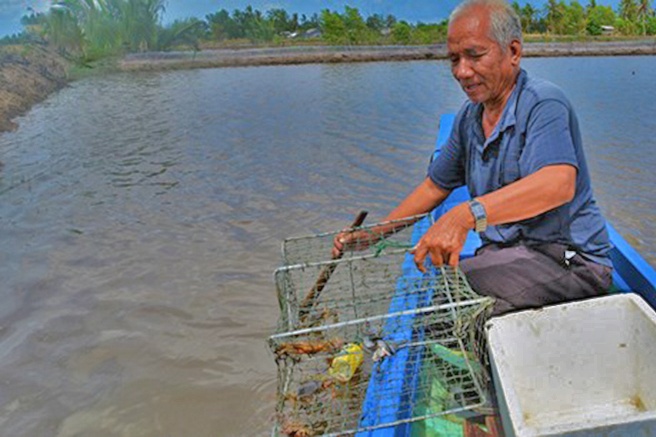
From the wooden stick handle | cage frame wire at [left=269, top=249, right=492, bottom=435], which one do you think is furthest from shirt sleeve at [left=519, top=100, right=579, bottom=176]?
the wooden stick handle

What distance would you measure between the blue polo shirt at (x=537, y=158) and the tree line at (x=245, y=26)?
1198 inches

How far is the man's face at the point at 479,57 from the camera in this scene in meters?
2.12

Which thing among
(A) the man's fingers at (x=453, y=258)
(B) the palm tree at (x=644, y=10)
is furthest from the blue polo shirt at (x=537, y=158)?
(B) the palm tree at (x=644, y=10)

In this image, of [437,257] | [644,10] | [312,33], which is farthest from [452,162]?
[644,10]

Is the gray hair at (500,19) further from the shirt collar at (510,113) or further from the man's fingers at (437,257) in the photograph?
the man's fingers at (437,257)

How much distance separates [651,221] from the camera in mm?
6223

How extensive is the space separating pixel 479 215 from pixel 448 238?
0.15 metres

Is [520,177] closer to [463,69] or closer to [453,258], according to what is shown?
[463,69]

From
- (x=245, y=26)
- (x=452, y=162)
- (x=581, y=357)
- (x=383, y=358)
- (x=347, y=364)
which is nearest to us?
(x=581, y=357)

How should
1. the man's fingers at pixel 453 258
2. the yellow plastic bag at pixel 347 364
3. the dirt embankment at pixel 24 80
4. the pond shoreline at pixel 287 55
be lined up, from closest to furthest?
1. the man's fingers at pixel 453 258
2. the yellow plastic bag at pixel 347 364
3. the dirt embankment at pixel 24 80
4. the pond shoreline at pixel 287 55

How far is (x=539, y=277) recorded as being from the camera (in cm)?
225

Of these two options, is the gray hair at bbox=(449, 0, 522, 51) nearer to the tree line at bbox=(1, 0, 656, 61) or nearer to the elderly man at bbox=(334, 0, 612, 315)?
the elderly man at bbox=(334, 0, 612, 315)

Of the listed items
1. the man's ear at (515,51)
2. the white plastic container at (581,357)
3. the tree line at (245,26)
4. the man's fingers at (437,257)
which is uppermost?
the tree line at (245,26)

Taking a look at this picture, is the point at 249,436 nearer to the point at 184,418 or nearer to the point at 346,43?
the point at 184,418
